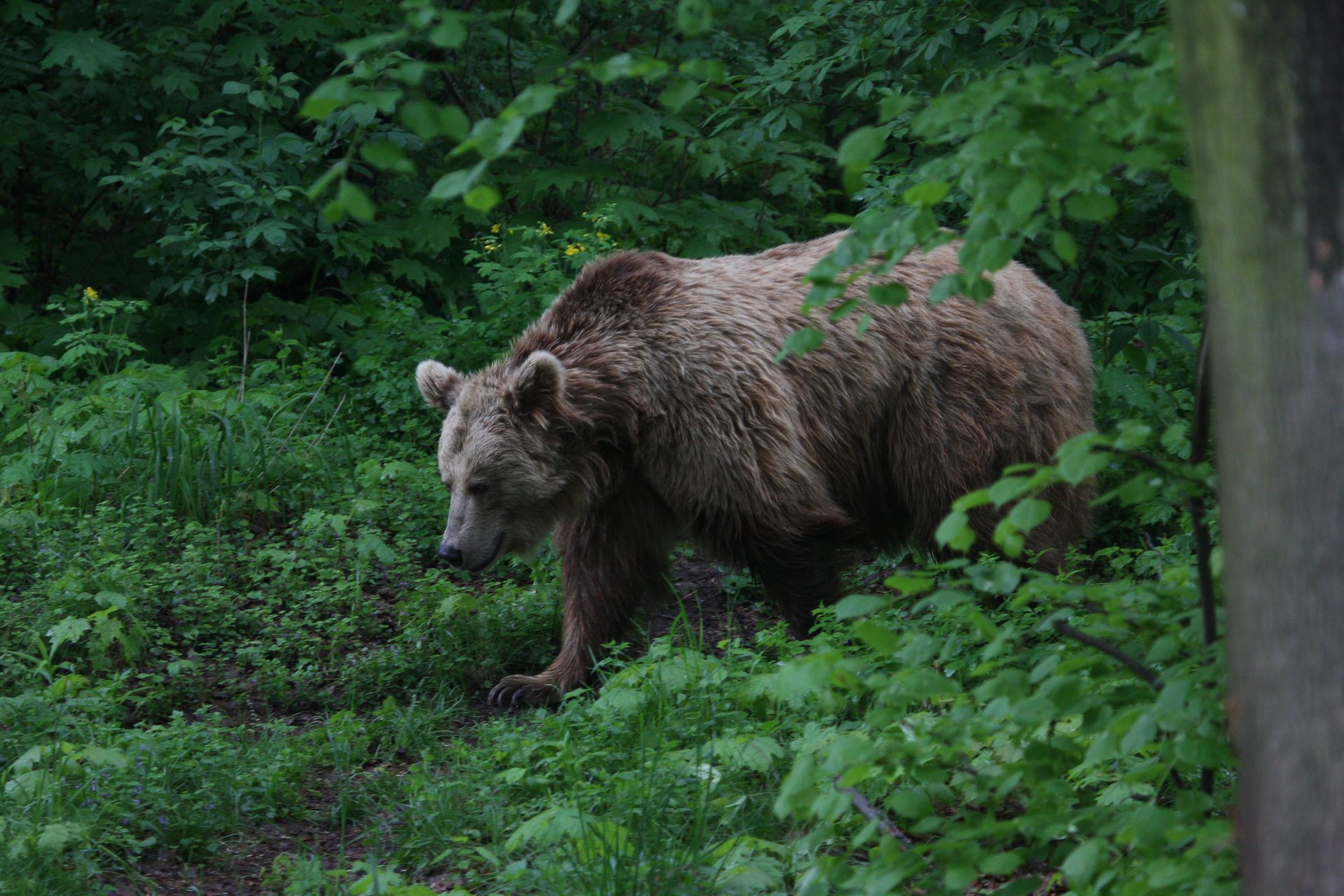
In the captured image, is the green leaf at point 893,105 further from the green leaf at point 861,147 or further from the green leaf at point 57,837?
the green leaf at point 57,837

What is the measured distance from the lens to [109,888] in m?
3.48

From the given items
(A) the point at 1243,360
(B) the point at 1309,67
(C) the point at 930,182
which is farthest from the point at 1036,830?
(B) the point at 1309,67

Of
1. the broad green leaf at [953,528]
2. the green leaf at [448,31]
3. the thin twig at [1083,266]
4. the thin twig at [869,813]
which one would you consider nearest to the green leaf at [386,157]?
the green leaf at [448,31]

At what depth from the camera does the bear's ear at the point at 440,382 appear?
228 inches

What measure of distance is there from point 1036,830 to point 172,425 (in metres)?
5.44

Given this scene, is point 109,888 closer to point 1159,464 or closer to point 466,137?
point 466,137

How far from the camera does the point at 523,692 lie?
213 inches

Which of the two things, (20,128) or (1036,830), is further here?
(20,128)

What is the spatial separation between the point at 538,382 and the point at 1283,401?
12.9 ft

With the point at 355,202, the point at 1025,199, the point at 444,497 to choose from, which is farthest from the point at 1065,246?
the point at 444,497

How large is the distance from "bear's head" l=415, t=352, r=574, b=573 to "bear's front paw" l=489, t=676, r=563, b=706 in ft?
1.71

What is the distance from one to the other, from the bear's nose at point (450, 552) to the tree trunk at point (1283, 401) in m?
4.13

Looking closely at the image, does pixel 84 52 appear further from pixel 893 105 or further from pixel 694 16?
pixel 893 105

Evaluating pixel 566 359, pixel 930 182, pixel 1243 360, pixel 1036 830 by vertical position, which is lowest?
pixel 1036 830
